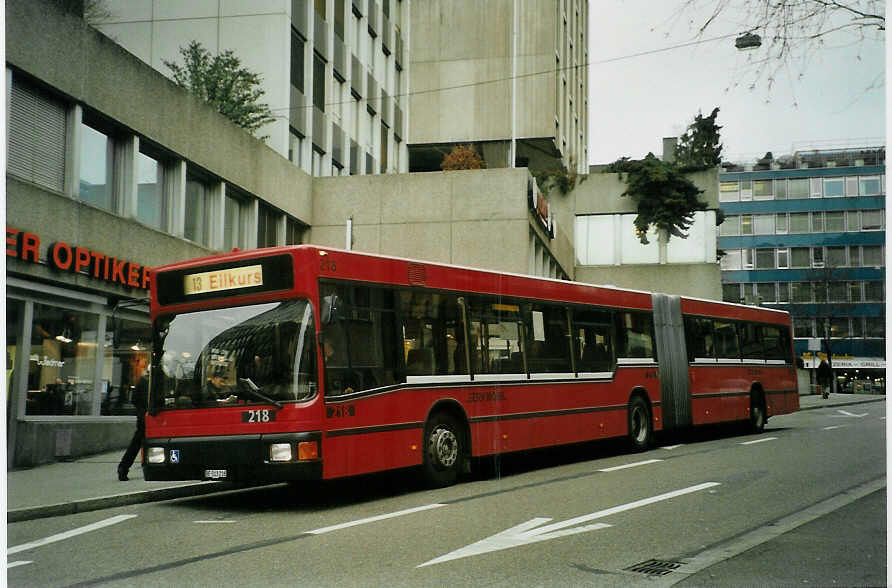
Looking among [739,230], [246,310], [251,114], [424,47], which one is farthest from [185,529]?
[424,47]

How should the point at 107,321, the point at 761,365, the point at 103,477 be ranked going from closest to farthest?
the point at 103,477
the point at 107,321
the point at 761,365

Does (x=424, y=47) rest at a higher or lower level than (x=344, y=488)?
higher

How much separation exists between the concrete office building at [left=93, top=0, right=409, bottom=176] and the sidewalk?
712 centimetres

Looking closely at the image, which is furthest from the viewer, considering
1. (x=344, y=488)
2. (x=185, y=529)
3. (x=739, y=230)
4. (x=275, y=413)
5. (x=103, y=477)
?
(x=103, y=477)

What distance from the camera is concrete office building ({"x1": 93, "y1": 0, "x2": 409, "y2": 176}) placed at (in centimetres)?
1808

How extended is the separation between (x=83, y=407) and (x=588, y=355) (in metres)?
8.33

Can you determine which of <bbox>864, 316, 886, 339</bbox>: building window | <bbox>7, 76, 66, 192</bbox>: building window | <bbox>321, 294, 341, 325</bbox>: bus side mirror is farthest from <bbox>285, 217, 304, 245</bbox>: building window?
<bbox>864, 316, 886, 339</bbox>: building window

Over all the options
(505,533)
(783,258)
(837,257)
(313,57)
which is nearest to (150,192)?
(313,57)

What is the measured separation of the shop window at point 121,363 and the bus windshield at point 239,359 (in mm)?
5965

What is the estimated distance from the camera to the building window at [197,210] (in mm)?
19891

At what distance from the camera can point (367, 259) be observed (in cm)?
1137

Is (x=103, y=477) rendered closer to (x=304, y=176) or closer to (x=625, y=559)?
(x=625, y=559)

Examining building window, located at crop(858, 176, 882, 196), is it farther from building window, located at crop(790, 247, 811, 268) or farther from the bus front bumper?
the bus front bumper

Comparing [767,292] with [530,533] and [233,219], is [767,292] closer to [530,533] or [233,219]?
[530,533]
